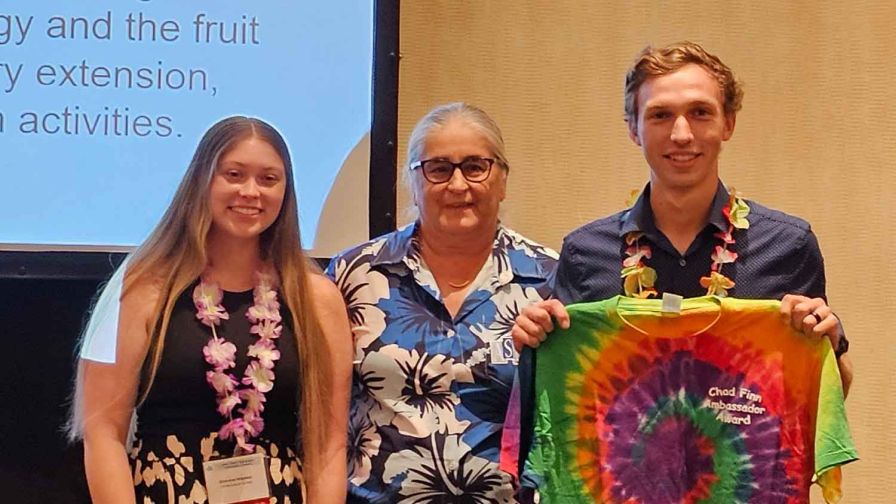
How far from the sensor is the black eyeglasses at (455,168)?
2020mm

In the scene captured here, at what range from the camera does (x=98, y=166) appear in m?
2.50

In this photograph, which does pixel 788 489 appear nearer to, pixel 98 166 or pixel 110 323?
pixel 110 323

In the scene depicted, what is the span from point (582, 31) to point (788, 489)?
1709mm

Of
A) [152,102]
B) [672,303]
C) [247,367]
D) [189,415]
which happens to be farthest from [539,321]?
[152,102]

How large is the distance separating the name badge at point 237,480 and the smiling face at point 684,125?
902 mm

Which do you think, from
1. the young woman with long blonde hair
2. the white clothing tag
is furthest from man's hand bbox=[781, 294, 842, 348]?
the young woman with long blonde hair

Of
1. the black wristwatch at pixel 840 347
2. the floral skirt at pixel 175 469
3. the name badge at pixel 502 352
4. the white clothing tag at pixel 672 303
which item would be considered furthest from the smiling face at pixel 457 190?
the black wristwatch at pixel 840 347

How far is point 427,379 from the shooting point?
6.39 ft

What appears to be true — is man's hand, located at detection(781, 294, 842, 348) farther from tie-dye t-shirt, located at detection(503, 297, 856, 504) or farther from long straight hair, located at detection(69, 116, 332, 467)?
long straight hair, located at detection(69, 116, 332, 467)

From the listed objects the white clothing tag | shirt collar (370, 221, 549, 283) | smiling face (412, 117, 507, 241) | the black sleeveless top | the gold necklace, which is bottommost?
the black sleeveless top

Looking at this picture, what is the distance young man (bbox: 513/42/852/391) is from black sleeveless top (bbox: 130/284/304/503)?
50 centimetres

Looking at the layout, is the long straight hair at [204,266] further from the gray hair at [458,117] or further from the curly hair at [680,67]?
the curly hair at [680,67]

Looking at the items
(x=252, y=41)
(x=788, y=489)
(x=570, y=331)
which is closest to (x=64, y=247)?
(x=252, y=41)

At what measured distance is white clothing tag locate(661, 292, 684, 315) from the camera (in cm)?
169
